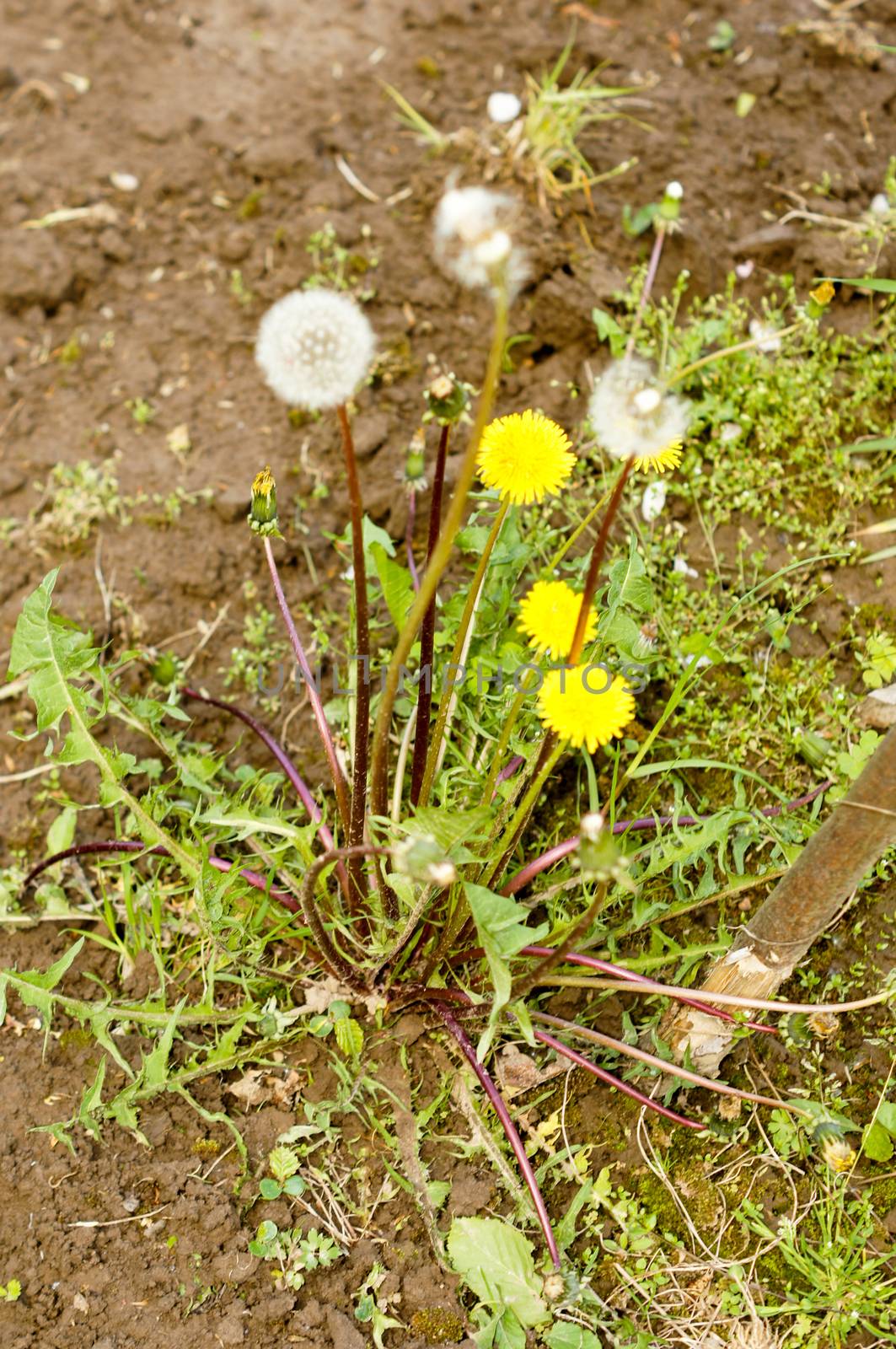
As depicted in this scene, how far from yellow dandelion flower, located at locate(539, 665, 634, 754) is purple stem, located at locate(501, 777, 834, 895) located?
1.16 feet

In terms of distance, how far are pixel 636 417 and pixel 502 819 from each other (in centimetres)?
78

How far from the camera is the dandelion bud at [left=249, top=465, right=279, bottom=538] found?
1.66 m

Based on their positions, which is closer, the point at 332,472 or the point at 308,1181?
the point at 308,1181

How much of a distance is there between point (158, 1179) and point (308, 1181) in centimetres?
27

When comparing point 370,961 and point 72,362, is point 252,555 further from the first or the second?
point 370,961

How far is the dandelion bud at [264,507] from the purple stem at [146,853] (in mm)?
685

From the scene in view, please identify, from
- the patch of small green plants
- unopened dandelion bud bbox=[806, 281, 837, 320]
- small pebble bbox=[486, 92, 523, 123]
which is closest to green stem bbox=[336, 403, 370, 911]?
the patch of small green plants

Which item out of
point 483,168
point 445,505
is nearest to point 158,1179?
point 445,505

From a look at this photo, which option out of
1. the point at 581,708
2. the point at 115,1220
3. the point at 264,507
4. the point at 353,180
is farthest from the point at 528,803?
the point at 353,180

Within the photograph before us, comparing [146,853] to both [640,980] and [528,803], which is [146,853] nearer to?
[528,803]

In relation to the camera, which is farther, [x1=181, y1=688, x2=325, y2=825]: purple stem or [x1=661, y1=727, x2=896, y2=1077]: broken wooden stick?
[x1=181, y1=688, x2=325, y2=825]: purple stem

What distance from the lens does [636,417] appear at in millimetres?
1317

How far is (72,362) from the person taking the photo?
2.99m

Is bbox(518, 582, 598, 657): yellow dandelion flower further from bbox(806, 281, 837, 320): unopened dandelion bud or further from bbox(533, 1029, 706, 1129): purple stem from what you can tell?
bbox(806, 281, 837, 320): unopened dandelion bud
